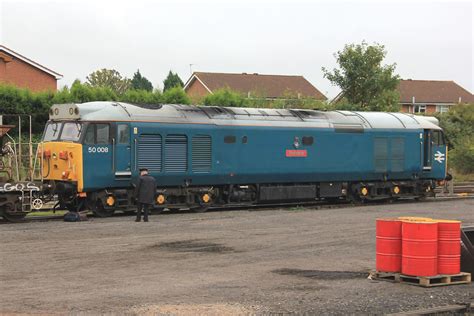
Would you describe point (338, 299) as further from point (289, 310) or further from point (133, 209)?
point (133, 209)

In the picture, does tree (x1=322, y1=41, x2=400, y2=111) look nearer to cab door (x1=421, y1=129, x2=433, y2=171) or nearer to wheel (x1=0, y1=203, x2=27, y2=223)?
cab door (x1=421, y1=129, x2=433, y2=171)

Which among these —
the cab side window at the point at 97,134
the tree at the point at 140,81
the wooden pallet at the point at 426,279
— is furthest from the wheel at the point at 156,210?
the tree at the point at 140,81

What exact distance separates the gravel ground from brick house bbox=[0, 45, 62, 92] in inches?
1200

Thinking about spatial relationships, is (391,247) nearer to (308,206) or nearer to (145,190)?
(145,190)

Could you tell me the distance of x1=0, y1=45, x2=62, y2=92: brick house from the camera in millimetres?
46875

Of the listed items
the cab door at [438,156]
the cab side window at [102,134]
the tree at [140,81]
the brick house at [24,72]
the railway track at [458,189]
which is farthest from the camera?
the tree at [140,81]

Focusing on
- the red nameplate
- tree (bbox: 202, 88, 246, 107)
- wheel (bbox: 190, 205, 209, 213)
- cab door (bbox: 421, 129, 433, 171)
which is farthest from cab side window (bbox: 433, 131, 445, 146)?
wheel (bbox: 190, 205, 209, 213)

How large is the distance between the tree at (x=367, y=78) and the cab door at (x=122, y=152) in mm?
32677

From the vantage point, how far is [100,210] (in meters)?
21.0

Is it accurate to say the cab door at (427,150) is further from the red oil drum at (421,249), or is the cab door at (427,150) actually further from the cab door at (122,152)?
the red oil drum at (421,249)

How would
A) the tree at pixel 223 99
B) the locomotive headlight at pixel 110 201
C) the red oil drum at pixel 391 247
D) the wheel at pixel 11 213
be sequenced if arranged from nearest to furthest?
the red oil drum at pixel 391 247 < the wheel at pixel 11 213 < the locomotive headlight at pixel 110 201 < the tree at pixel 223 99

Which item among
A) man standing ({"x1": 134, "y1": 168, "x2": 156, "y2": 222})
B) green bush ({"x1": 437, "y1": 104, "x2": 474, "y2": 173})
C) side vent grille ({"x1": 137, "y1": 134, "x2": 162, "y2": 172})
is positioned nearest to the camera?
man standing ({"x1": 134, "y1": 168, "x2": 156, "y2": 222})

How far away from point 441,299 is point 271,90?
65.8 m

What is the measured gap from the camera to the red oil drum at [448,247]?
11086 mm
